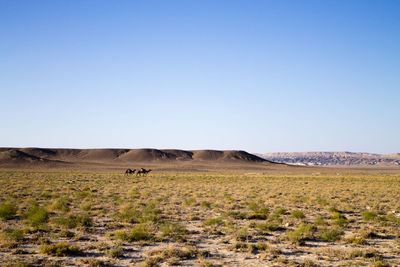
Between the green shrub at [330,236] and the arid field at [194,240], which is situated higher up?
the green shrub at [330,236]

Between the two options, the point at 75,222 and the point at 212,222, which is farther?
the point at 212,222

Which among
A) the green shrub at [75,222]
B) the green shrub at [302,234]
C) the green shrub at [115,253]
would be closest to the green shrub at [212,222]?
the green shrub at [302,234]

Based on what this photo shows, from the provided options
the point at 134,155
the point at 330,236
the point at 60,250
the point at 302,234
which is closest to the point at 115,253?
the point at 60,250

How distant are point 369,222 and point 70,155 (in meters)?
128

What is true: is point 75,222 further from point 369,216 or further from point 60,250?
point 369,216

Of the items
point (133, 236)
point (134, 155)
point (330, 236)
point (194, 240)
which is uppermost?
point (134, 155)

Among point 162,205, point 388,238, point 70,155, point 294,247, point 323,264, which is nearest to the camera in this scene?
point 323,264

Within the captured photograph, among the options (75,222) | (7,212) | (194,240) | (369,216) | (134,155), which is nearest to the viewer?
(194,240)

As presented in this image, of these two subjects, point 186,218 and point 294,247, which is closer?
point 294,247

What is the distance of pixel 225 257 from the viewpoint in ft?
30.5

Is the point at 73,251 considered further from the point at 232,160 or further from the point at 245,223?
the point at 232,160

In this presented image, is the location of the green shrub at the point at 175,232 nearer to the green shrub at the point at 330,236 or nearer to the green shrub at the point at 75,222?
the green shrub at the point at 75,222

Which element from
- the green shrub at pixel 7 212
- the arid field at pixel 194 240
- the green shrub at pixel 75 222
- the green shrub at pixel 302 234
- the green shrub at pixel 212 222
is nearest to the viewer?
the arid field at pixel 194 240

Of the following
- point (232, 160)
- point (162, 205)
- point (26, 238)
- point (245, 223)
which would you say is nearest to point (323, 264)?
point (245, 223)
